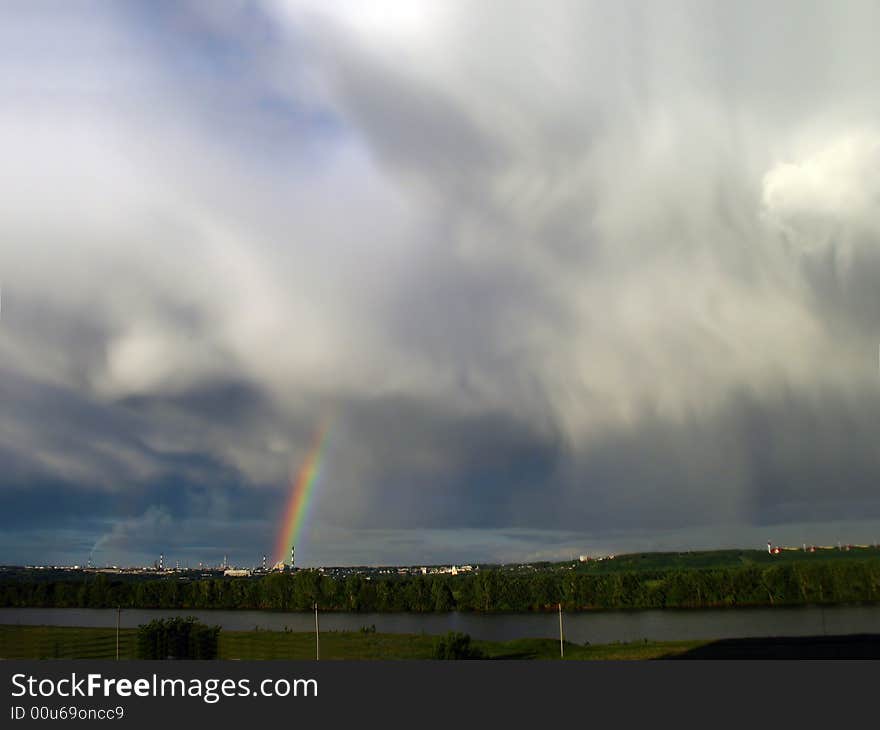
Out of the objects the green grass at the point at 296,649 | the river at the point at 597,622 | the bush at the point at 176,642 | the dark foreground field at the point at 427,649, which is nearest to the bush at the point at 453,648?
the dark foreground field at the point at 427,649

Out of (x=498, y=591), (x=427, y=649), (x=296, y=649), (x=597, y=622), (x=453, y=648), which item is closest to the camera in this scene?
(x=453, y=648)

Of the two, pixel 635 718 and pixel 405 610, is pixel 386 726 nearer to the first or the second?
pixel 635 718

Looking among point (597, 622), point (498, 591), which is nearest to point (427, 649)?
point (597, 622)

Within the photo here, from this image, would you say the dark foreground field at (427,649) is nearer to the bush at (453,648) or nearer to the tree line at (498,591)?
the bush at (453,648)

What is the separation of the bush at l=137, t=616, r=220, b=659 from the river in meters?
24.8

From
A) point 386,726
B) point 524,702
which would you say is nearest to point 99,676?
point 386,726

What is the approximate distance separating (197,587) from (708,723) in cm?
9448

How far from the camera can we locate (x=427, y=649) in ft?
102

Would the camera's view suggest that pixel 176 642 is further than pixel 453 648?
Yes

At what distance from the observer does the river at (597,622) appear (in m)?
48.5

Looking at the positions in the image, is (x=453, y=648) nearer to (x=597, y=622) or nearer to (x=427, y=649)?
(x=427, y=649)

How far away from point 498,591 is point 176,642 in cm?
6501

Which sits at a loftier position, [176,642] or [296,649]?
[176,642]

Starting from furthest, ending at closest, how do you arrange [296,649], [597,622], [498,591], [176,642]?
[498,591]
[597,622]
[296,649]
[176,642]
